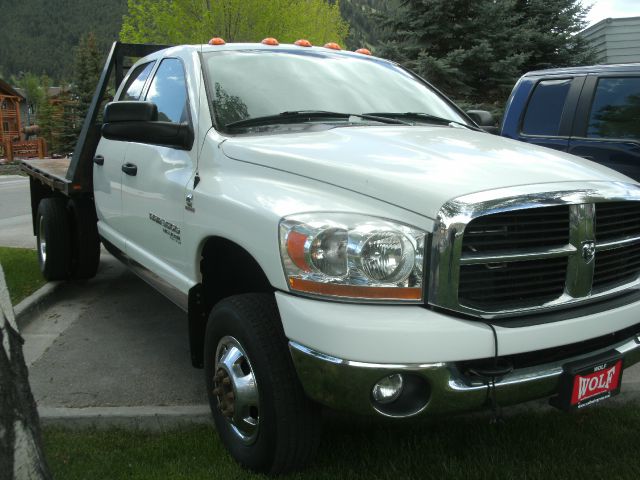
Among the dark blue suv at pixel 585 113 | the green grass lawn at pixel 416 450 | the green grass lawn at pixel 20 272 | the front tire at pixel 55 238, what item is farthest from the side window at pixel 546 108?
the green grass lawn at pixel 20 272

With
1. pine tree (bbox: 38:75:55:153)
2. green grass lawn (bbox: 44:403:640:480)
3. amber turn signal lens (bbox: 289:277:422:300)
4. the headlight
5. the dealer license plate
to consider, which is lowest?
Answer: pine tree (bbox: 38:75:55:153)

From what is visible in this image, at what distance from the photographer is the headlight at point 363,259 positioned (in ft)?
7.61

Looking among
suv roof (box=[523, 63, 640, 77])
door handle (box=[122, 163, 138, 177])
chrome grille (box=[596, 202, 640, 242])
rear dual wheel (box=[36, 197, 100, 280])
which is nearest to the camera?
chrome grille (box=[596, 202, 640, 242])

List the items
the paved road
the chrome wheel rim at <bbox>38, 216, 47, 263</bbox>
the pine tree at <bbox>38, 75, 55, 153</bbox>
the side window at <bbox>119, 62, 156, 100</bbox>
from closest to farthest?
the side window at <bbox>119, 62, 156, 100</bbox>
the chrome wheel rim at <bbox>38, 216, 47, 263</bbox>
the paved road
the pine tree at <bbox>38, 75, 55, 153</bbox>

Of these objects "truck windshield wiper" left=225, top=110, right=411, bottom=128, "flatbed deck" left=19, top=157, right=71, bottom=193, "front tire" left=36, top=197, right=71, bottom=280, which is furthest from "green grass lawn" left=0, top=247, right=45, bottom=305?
"truck windshield wiper" left=225, top=110, right=411, bottom=128

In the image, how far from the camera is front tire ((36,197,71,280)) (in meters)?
5.91

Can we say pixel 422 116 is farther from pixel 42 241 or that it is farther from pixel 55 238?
pixel 42 241

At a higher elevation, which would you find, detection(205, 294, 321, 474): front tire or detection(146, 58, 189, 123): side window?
detection(146, 58, 189, 123): side window

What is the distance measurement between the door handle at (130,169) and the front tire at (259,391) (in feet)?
4.98

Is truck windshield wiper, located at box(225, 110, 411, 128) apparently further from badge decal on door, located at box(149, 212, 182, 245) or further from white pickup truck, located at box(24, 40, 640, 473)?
badge decal on door, located at box(149, 212, 182, 245)

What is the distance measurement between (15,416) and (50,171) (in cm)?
461

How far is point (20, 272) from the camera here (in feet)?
22.1

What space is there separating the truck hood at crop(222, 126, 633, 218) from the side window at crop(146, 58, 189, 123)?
73 cm

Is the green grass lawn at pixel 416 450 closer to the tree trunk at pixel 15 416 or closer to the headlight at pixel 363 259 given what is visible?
the tree trunk at pixel 15 416
